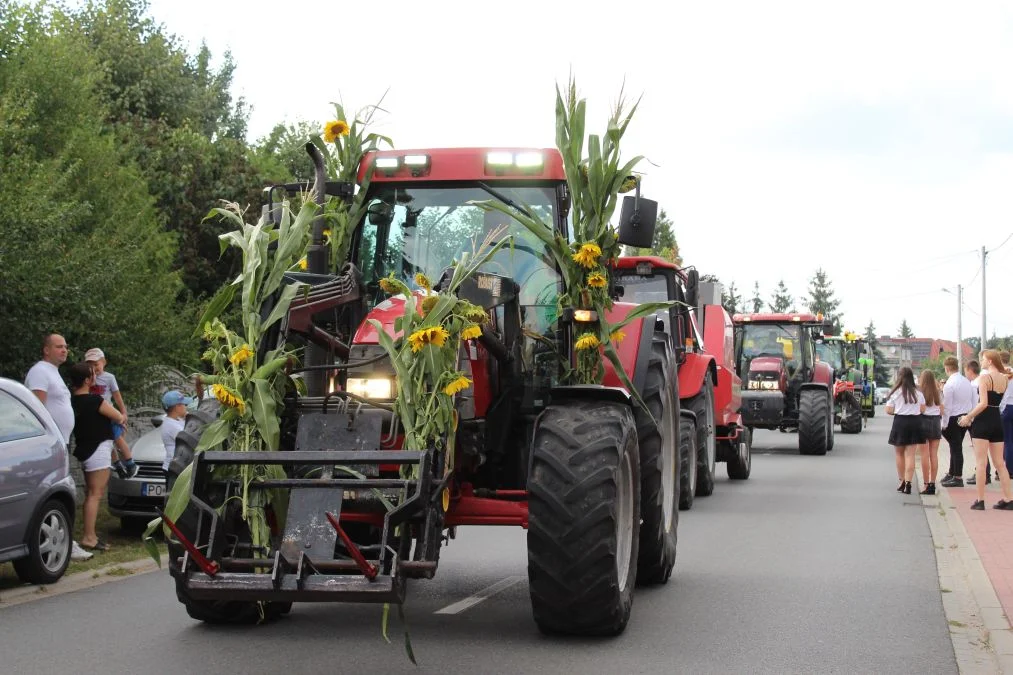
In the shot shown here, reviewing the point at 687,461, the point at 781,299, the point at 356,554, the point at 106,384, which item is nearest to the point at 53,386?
the point at 106,384

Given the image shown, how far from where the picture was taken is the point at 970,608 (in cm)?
873

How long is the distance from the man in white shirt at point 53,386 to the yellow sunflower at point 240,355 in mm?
4654

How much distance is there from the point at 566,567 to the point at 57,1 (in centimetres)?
3235

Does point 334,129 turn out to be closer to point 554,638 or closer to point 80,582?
point 554,638

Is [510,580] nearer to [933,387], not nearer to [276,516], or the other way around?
[276,516]

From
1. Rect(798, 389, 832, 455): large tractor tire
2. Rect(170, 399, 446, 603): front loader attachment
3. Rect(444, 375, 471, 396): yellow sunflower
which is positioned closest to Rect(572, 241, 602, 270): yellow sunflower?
Rect(444, 375, 471, 396): yellow sunflower

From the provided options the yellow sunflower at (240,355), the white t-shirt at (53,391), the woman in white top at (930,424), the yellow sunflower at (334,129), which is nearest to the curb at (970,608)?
the woman in white top at (930,424)

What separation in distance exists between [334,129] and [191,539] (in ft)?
9.28

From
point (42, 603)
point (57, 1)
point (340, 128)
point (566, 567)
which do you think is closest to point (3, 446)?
point (42, 603)

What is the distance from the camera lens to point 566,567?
675cm

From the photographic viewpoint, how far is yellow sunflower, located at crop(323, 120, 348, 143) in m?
7.93

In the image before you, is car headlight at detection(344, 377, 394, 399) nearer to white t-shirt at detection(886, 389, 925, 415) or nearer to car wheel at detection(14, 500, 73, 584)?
car wheel at detection(14, 500, 73, 584)

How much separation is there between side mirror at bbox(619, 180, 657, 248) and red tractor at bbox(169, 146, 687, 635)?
0.01 metres

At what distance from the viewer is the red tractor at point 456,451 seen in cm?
615
